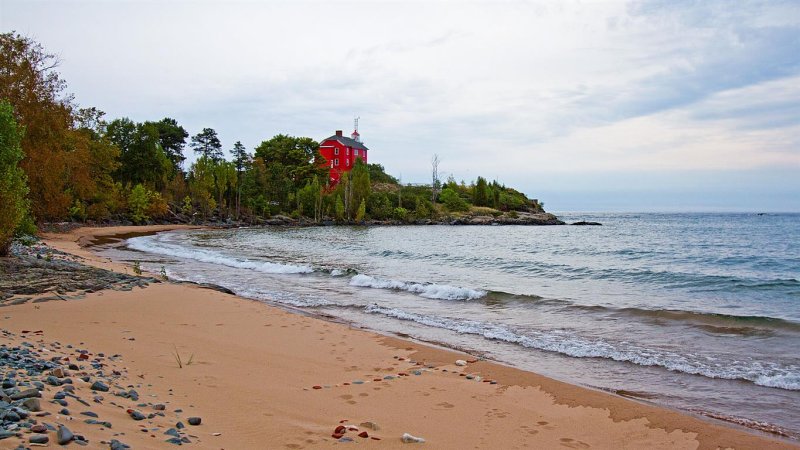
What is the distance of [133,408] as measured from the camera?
15.4 ft

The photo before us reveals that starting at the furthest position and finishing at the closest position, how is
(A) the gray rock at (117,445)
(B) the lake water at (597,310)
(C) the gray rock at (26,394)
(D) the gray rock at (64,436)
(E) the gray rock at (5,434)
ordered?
(B) the lake water at (597,310)
(C) the gray rock at (26,394)
(A) the gray rock at (117,445)
(D) the gray rock at (64,436)
(E) the gray rock at (5,434)

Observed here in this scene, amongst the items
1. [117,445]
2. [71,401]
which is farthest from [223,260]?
[117,445]

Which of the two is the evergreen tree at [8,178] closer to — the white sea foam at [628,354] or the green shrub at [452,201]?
the white sea foam at [628,354]

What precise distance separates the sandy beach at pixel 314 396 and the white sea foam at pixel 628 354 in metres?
2.12

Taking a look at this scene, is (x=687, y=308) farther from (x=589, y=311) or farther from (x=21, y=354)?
(x=21, y=354)

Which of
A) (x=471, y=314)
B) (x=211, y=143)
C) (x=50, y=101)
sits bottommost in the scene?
(x=471, y=314)

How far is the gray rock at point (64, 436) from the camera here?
3.46 metres

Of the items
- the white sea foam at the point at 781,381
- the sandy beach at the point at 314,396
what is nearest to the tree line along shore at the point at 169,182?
the sandy beach at the point at 314,396

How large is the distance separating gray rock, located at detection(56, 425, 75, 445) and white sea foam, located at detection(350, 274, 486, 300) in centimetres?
1286

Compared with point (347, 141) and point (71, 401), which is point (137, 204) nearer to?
point (347, 141)

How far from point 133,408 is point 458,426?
3.17 metres

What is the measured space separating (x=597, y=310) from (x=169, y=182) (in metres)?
65.6

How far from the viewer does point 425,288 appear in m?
16.8

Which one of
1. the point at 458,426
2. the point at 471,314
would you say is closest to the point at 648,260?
the point at 471,314
